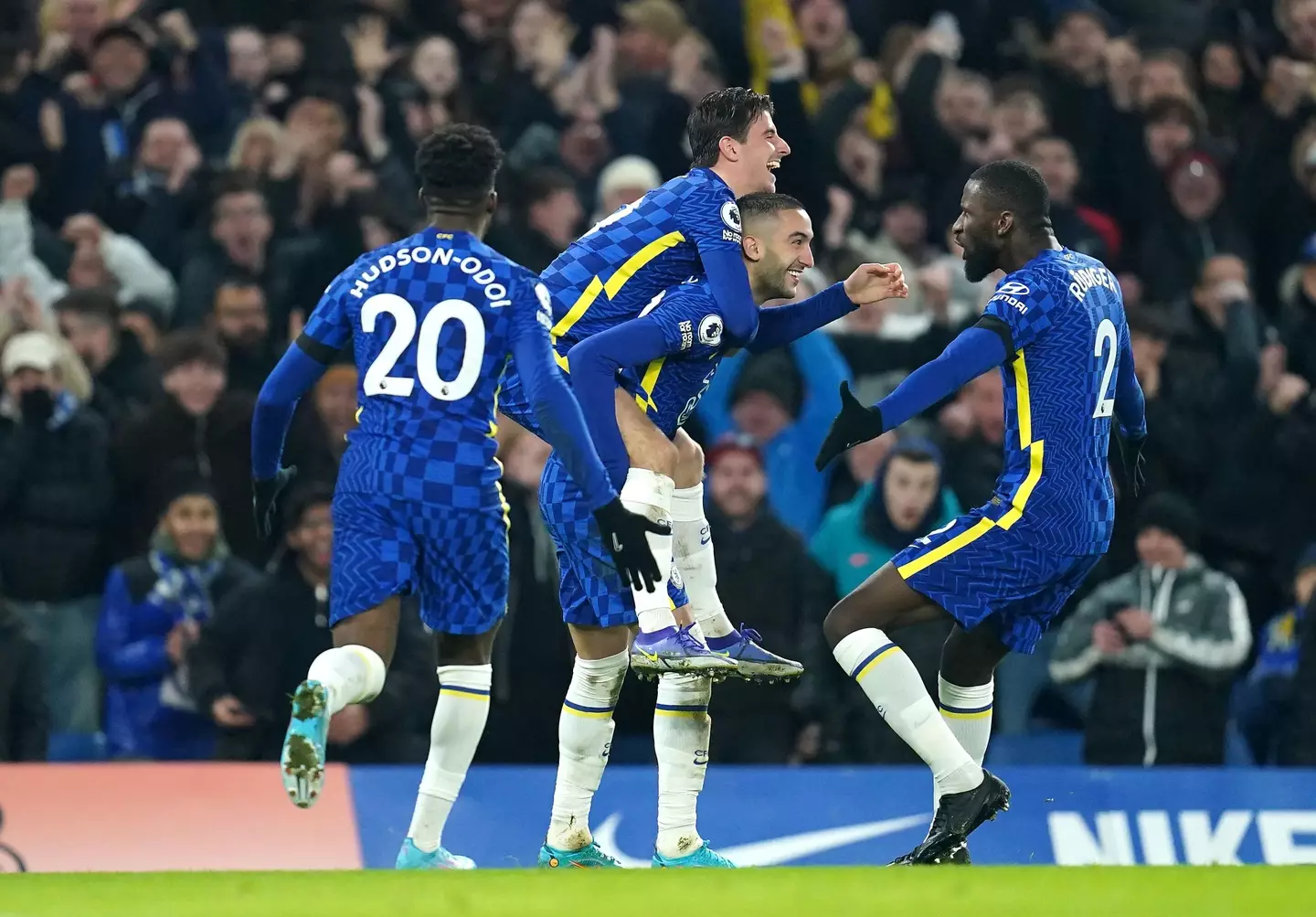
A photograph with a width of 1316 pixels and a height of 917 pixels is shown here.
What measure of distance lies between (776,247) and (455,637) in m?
1.79

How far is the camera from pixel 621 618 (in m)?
7.36

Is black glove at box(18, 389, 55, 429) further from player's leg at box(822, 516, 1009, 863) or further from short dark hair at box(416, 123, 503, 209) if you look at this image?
player's leg at box(822, 516, 1009, 863)

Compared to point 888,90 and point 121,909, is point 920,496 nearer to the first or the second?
point 888,90

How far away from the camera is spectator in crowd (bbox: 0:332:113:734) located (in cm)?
1045

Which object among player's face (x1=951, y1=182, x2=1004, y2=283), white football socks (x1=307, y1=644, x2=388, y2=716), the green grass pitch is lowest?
the green grass pitch

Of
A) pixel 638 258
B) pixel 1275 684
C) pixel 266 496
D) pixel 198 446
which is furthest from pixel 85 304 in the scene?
pixel 1275 684

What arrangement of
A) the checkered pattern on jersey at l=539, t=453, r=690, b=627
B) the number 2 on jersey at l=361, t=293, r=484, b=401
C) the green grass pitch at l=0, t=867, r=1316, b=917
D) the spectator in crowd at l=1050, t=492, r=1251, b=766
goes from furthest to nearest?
the spectator in crowd at l=1050, t=492, r=1251, b=766 < the checkered pattern on jersey at l=539, t=453, r=690, b=627 < the number 2 on jersey at l=361, t=293, r=484, b=401 < the green grass pitch at l=0, t=867, r=1316, b=917

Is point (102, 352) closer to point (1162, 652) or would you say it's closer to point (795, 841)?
point (795, 841)

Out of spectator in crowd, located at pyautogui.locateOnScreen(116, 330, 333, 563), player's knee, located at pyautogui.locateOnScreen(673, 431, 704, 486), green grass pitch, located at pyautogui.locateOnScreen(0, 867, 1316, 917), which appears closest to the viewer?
green grass pitch, located at pyautogui.locateOnScreen(0, 867, 1316, 917)

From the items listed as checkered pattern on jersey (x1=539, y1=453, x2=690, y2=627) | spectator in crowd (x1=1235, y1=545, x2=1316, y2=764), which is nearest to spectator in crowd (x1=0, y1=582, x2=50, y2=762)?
checkered pattern on jersey (x1=539, y1=453, x2=690, y2=627)

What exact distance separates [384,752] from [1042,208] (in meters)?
4.18

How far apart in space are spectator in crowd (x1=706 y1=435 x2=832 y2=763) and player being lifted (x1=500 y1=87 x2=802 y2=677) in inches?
89.3

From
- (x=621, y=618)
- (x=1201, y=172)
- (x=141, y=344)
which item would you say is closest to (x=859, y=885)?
(x=621, y=618)

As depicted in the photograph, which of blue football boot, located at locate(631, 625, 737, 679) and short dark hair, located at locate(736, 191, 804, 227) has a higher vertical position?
short dark hair, located at locate(736, 191, 804, 227)
